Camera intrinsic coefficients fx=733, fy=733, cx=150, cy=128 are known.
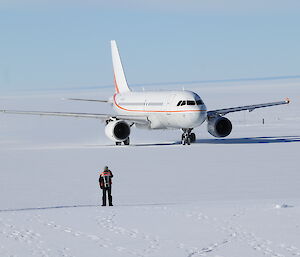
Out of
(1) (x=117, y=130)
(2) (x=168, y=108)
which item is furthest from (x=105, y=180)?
(2) (x=168, y=108)

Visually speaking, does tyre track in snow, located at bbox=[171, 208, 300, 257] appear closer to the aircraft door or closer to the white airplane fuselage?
the white airplane fuselage

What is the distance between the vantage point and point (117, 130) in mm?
45906

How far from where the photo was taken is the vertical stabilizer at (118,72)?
58.4 m

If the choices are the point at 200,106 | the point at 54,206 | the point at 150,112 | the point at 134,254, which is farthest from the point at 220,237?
the point at 150,112

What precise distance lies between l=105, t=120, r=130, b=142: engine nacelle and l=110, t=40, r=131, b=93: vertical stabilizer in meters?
12.0

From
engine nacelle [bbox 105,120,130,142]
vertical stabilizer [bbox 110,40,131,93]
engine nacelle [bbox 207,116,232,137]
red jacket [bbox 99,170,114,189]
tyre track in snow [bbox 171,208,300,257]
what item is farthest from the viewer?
vertical stabilizer [bbox 110,40,131,93]

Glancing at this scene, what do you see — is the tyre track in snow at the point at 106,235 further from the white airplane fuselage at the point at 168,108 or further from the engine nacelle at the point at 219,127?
the engine nacelle at the point at 219,127

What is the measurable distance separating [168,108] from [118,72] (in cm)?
1444

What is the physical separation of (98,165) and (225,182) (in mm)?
8338

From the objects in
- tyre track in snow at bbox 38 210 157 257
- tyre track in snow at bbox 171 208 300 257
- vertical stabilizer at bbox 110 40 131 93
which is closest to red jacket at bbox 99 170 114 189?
tyre track in snow at bbox 38 210 157 257

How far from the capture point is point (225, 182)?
86.1 feet

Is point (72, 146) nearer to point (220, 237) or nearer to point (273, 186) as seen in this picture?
point (273, 186)

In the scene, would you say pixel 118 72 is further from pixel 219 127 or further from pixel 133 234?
pixel 133 234

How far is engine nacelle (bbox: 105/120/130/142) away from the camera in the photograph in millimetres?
45531
